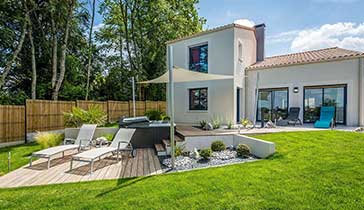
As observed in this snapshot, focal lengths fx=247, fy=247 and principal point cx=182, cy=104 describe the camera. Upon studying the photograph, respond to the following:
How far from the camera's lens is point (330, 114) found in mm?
15070

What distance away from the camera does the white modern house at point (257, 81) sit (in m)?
14.7

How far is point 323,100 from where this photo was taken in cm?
1584

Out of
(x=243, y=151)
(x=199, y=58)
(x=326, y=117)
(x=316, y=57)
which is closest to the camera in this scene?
(x=243, y=151)

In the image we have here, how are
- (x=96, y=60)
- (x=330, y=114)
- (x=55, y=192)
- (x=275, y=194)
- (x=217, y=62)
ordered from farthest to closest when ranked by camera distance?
(x=96, y=60), (x=217, y=62), (x=330, y=114), (x=55, y=192), (x=275, y=194)

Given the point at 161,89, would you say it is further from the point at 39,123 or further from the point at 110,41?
the point at 39,123

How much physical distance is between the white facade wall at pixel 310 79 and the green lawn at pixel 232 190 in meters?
8.48

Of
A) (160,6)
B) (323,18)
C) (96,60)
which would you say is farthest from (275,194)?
(96,60)

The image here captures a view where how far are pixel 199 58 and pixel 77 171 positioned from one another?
42.5 ft

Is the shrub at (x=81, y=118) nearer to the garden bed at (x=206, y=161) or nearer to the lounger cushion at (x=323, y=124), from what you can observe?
the garden bed at (x=206, y=161)

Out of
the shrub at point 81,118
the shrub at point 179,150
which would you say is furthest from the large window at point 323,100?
the shrub at point 81,118

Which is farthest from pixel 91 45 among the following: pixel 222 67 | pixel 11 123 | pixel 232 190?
pixel 232 190

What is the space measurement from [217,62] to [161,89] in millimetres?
13139

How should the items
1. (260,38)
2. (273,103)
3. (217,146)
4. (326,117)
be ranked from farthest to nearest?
1. (260,38)
2. (273,103)
3. (326,117)
4. (217,146)

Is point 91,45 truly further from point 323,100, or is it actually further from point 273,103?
point 323,100
